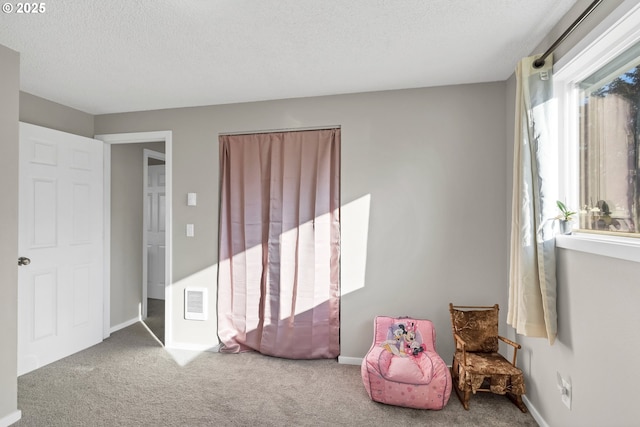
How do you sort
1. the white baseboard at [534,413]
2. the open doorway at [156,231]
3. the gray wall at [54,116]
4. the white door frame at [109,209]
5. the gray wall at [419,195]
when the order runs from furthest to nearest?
1. the open doorway at [156,231]
2. the white door frame at [109,209]
3. the gray wall at [54,116]
4. the gray wall at [419,195]
5. the white baseboard at [534,413]

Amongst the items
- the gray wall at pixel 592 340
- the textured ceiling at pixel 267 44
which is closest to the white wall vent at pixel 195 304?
the textured ceiling at pixel 267 44

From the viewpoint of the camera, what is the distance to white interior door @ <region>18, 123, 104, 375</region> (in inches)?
117

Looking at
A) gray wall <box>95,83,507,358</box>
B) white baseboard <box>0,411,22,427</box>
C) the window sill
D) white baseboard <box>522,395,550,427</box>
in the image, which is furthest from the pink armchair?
white baseboard <box>0,411,22,427</box>

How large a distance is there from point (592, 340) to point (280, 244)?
2.34m

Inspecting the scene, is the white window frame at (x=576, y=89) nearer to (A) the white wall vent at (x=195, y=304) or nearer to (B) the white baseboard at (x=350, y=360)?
(B) the white baseboard at (x=350, y=360)

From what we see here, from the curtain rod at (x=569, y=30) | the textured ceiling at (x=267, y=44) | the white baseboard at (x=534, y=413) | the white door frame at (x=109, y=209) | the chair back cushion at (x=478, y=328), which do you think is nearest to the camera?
the curtain rod at (x=569, y=30)

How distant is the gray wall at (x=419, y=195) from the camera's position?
291 cm

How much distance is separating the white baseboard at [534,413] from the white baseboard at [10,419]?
3.37 metres

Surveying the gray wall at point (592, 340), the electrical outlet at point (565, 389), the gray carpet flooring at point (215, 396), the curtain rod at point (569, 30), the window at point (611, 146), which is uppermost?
the curtain rod at point (569, 30)

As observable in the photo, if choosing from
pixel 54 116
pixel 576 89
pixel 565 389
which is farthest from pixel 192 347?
pixel 576 89

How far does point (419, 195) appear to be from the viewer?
3.02m

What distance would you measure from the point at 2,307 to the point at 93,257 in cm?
145

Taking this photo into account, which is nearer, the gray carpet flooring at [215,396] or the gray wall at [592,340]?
the gray wall at [592,340]

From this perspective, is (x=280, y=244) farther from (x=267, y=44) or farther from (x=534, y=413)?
(x=534, y=413)
